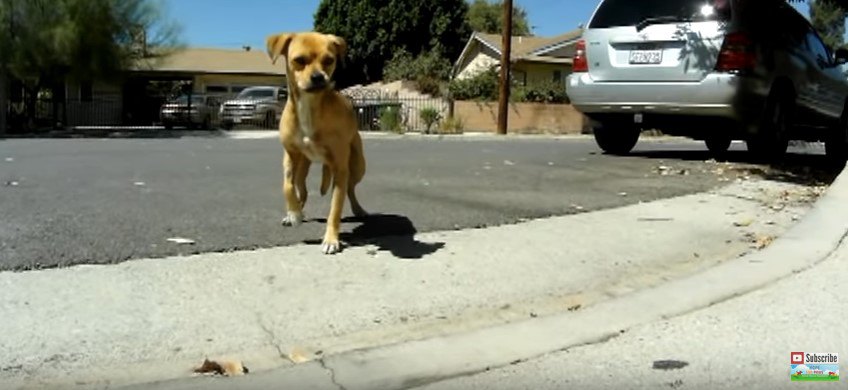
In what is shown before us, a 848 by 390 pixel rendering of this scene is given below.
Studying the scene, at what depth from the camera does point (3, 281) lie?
180 inches

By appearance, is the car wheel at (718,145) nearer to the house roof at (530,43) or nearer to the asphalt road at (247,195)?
the asphalt road at (247,195)

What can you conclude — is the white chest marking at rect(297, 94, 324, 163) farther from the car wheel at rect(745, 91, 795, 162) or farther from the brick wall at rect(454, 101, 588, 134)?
the brick wall at rect(454, 101, 588, 134)

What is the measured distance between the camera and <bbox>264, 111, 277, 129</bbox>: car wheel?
30.1m

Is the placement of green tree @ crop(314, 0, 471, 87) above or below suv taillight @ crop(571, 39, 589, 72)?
above

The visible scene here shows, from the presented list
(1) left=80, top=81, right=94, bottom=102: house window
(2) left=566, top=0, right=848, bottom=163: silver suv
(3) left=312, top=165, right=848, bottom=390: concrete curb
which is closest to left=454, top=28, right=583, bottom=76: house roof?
(1) left=80, top=81, right=94, bottom=102: house window

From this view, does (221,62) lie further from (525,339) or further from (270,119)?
(525,339)

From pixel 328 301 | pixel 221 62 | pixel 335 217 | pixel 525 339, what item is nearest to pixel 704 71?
pixel 335 217

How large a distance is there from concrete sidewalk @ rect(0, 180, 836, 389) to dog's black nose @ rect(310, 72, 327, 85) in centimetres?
109

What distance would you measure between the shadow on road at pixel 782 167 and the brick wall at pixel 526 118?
16146 millimetres

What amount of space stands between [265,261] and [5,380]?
1.84 m

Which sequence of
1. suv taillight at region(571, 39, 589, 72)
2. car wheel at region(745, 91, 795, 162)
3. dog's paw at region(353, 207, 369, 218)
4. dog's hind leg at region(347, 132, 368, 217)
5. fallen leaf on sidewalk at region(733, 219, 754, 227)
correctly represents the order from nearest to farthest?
dog's hind leg at region(347, 132, 368, 217), dog's paw at region(353, 207, 369, 218), fallen leaf on sidewalk at region(733, 219, 754, 227), car wheel at region(745, 91, 795, 162), suv taillight at region(571, 39, 589, 72)

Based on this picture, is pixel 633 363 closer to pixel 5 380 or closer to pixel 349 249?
pixel 349 249

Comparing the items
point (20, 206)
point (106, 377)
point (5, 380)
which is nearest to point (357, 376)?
point (106, 377)

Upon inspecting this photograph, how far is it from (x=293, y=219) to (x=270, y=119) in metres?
24.8
